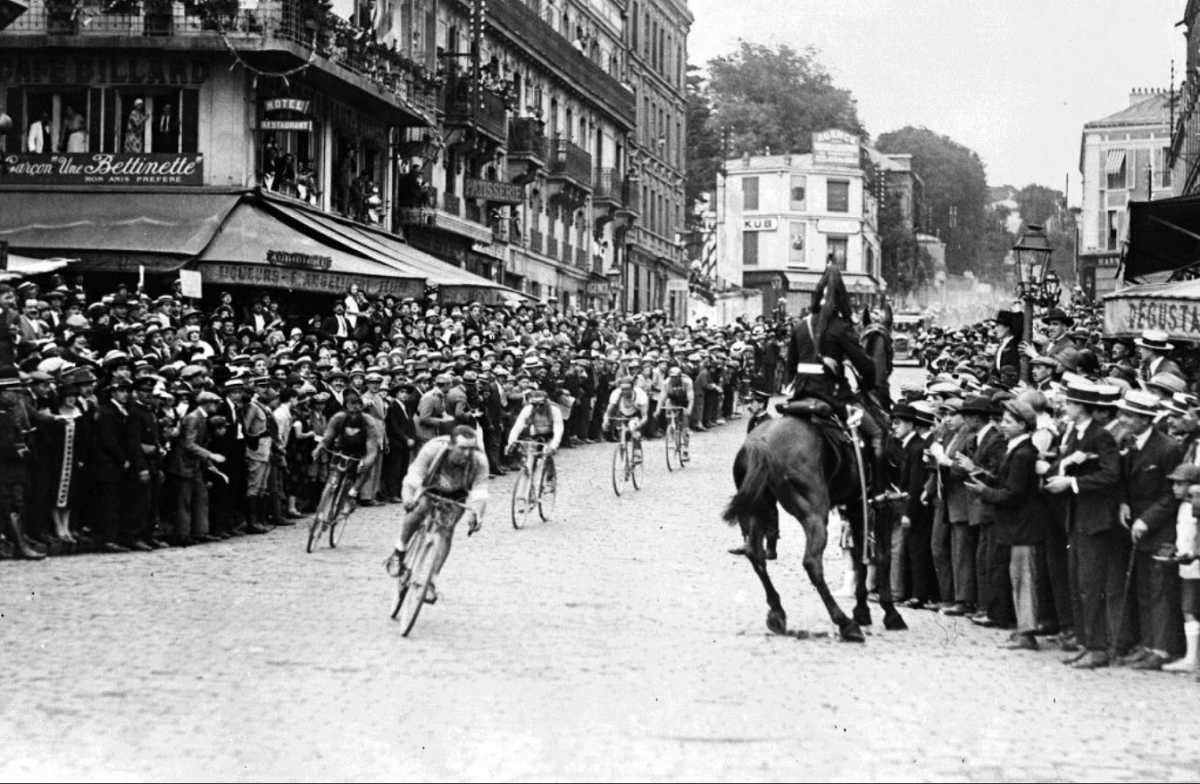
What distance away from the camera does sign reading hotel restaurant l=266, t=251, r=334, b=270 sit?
29.8m

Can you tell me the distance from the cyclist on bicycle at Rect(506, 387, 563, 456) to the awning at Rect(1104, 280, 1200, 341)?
6.72 meters

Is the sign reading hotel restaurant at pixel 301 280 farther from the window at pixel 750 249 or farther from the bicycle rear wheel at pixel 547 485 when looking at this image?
the window at pixel 750 249

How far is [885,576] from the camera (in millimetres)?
14305

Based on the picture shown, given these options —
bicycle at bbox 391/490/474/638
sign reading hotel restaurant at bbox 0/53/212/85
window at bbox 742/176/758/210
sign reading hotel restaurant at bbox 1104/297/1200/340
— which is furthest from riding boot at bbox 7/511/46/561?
window at bbox 742/176/758/210

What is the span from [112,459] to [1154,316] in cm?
1118

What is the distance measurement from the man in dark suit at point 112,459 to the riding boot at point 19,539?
862mm

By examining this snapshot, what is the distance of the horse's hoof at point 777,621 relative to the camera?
532 inches

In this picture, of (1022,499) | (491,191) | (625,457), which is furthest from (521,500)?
(491,191)

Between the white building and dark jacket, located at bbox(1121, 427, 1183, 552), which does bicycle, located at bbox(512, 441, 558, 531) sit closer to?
dark jacket, located at bbox(1121, 427, 1183, 552)

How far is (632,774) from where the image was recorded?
8633 millimetres

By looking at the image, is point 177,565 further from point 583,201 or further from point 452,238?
point 583,201

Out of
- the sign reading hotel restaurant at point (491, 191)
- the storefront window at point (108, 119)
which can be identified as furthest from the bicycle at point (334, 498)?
the sign reading hotel restaurant at point (491, 191)

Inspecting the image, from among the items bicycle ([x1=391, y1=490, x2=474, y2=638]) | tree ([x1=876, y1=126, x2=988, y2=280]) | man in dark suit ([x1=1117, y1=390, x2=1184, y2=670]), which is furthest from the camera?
tree ([x1=876, y1=126, x2=988, y2=280])

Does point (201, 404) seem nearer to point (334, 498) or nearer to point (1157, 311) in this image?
point (334, 498)
